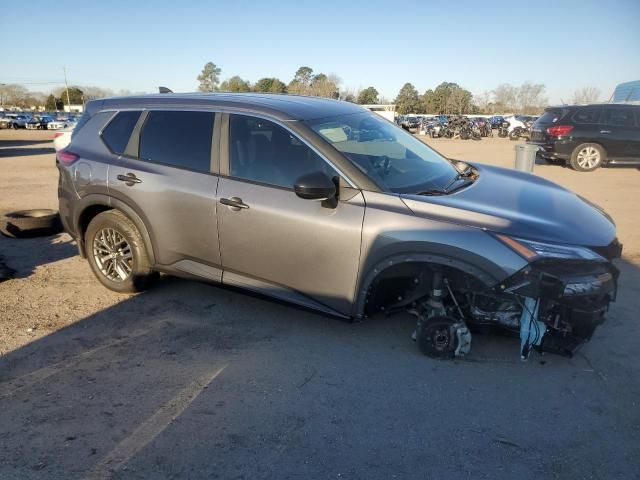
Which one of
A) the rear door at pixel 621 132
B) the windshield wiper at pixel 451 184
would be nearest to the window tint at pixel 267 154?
the windshield wiper at pixel 451 184

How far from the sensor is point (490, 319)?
341 centimetres

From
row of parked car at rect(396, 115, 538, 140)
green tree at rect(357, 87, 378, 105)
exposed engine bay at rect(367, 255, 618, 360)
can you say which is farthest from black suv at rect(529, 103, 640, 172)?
green tree at rect(357, 87, 378, 105)

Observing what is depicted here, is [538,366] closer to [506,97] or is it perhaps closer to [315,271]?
[315,271]

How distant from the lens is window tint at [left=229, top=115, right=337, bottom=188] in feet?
12.0

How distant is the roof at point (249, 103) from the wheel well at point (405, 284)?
1425mm

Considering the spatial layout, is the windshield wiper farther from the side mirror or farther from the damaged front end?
the side mirror

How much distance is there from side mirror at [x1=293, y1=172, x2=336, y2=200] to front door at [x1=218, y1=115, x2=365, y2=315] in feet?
0.51

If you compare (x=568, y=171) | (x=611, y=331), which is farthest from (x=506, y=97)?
(x=611, y=331)

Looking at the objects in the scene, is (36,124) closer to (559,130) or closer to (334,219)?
(559,130)

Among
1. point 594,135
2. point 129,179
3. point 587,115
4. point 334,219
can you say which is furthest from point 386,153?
point 587,115

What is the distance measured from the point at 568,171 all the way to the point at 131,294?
43.8 feet

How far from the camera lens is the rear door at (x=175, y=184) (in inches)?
156

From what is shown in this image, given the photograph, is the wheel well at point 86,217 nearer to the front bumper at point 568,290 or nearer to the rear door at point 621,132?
the front bumper at point 568,290

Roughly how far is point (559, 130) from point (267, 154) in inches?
497
